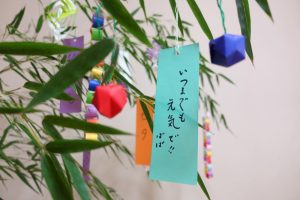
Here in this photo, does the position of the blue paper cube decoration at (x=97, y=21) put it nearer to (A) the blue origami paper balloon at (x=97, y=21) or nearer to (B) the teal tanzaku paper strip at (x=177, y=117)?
(A) the blue origami paper balloon at (x=97, y=21)

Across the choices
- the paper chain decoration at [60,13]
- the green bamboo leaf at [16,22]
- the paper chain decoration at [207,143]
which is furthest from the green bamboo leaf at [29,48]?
the paper chain decoration at [207,143]

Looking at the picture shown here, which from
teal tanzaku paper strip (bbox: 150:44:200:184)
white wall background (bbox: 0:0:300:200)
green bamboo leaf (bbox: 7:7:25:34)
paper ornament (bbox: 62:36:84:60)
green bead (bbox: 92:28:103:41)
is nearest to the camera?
teal tanzaku paper strip (bbox: 150:44:200:184)

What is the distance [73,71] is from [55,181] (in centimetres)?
13

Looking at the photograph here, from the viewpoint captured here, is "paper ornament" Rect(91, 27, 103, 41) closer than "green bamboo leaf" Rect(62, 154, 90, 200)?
No

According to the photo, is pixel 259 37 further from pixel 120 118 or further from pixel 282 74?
pixel 120 118

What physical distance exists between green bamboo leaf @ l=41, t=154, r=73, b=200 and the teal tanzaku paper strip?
15 centimetres

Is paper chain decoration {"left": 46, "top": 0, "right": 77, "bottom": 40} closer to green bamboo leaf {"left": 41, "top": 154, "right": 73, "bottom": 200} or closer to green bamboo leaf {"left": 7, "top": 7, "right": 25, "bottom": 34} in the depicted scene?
green bamboo leaf {"left": 7, "top": 7, "right": 25, "bottom": 34}

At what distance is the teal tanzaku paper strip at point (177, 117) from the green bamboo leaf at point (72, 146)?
5.1 inches

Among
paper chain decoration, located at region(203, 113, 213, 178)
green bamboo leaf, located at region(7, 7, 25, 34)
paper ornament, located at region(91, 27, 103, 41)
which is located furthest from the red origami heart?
paper chain decoration, located at region(203, 113, 213, 178)

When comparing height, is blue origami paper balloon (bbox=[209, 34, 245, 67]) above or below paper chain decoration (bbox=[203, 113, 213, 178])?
above

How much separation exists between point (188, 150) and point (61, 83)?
21cm

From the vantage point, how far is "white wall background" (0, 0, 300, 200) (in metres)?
1.28

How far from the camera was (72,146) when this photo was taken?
307 millimetres

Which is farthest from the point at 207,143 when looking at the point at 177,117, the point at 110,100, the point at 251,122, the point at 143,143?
the point at 110,100
